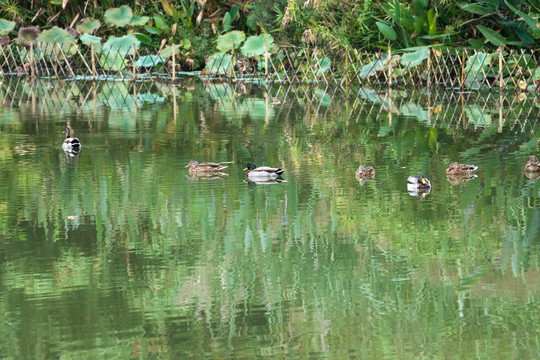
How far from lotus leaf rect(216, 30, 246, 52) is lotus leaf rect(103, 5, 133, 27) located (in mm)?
3662

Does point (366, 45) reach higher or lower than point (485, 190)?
higher

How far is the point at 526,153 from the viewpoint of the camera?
39.8ft

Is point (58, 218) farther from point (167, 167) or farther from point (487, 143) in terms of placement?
point (487, 143)

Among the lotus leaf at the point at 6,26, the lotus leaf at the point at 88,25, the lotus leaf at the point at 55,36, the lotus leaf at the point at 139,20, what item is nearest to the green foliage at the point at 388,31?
the lotus leaf at the point at 139,20

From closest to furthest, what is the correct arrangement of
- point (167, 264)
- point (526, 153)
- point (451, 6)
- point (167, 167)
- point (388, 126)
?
point (167, 264) → point (167, 167) → point (526, 153) → point (388, 126) → point (451, 6)

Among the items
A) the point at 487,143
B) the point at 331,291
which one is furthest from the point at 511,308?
the point at 487,143

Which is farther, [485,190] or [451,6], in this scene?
[451,6]

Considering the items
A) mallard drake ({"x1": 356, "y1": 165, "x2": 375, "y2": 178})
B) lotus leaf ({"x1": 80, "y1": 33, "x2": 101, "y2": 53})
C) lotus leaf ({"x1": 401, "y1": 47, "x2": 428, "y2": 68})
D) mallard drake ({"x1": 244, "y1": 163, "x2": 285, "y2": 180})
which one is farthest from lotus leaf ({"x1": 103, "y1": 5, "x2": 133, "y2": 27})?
mallard drake ({"x1": 356, "y1": 165, "x2": 375, "y2": 178})

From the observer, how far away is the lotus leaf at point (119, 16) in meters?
29.8

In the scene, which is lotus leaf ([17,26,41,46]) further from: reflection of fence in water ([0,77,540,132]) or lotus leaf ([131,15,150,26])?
reflection of fence in water ([0,77,540,132])

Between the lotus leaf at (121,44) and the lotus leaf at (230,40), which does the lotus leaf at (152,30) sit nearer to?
the lotus leaf at (121,44)

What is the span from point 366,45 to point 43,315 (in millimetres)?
19883

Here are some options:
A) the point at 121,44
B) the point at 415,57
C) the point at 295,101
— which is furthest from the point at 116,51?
the point at 415,57

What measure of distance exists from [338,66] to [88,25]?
29.4 feet
